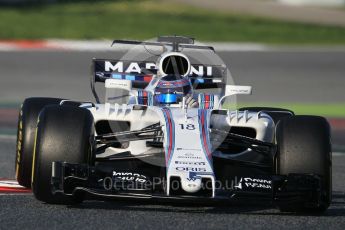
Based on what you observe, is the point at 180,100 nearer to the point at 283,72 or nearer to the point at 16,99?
the point at 16,99

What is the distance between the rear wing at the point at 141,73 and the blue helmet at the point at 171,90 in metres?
0.78

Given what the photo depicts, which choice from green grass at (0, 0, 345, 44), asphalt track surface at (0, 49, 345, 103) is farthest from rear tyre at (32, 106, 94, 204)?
green grass at (0, 0, 345, 44)

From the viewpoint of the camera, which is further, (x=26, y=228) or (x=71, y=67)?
(x=71, y=67)

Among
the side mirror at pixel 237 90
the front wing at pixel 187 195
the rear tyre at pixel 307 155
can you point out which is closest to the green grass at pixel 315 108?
the side mirror at pixel 237 90

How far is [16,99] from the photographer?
18.6m

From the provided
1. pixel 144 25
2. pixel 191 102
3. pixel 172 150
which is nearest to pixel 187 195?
pixel 172 150

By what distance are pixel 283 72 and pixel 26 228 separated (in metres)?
16.0

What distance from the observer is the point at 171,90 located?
9.52 m

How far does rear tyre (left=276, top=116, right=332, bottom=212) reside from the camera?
8188mm

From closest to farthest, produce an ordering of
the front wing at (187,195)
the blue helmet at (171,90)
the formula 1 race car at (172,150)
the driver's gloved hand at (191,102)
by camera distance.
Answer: the front wing at (187,195)
the formula 1 race car at (172,150)
the driver's gloved hand at (191,102)
the blue helmet at (171,90)

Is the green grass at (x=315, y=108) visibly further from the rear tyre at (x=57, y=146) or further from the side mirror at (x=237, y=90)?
the rear tyre at (x=57, y=146)

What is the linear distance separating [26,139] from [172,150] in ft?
4.81

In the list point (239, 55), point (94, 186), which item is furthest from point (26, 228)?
point (239, 55)

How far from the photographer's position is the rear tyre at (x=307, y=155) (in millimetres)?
8188
